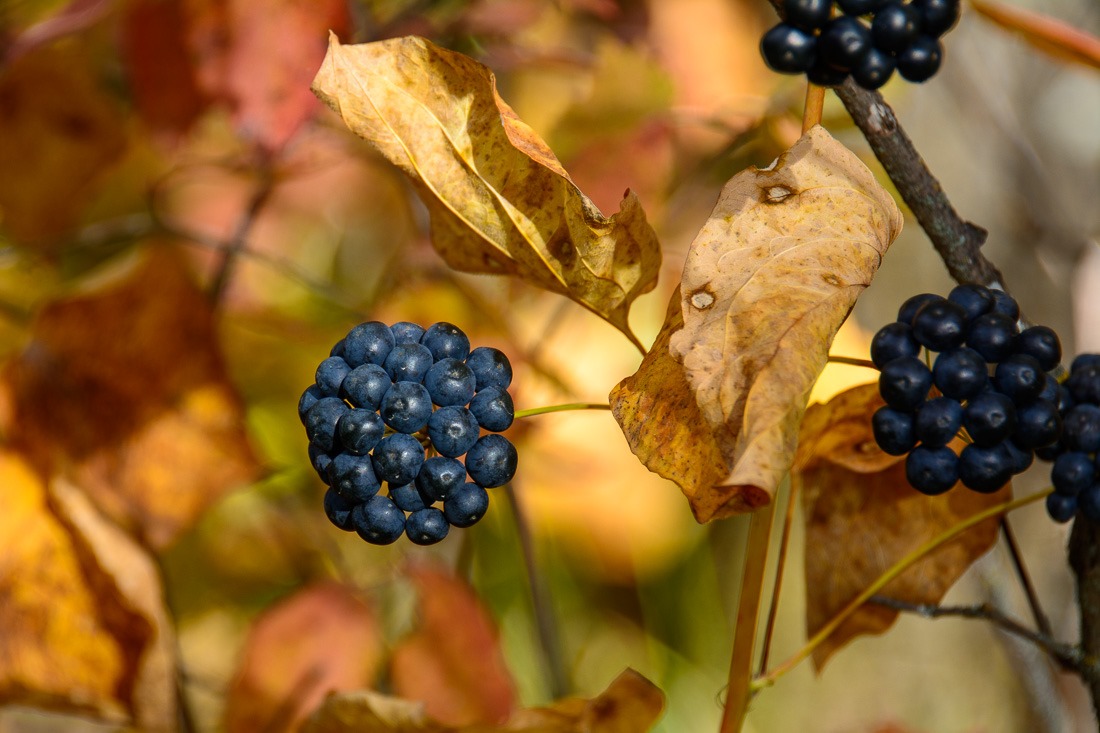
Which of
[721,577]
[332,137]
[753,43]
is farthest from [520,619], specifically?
[753,43]

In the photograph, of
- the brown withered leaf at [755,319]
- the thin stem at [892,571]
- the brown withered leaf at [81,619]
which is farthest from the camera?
the brown withered leaf at [81,619]

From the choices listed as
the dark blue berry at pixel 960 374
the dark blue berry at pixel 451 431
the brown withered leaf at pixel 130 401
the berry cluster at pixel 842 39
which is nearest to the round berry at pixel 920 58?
the berry cluster at pixel 842 39

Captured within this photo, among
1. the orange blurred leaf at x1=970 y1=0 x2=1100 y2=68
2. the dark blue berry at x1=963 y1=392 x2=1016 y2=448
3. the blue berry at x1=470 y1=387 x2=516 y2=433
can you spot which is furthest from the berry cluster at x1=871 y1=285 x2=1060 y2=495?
the orange blurred leaf at x1=970 y1=0 x2=1100 y2=68

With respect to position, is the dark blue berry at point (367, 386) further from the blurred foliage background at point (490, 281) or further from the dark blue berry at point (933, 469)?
the blurred foliage background at point (490, 281)

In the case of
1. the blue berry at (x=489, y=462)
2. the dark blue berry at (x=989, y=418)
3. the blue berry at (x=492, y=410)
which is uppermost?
the dark blue berry at (x=989, y=418)

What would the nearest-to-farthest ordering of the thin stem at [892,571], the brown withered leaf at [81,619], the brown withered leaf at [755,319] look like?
the brown withered leaf at [755,319] < the thin stem at [892,571] < the brown withered leaf at [81,619]

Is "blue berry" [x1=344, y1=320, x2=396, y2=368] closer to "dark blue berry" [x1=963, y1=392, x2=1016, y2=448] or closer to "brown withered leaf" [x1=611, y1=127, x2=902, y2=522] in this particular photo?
"brown withered leaf" [x1=611, y1=127, x2=902, y2=522]

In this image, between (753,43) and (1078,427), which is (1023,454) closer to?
(1078,427)
